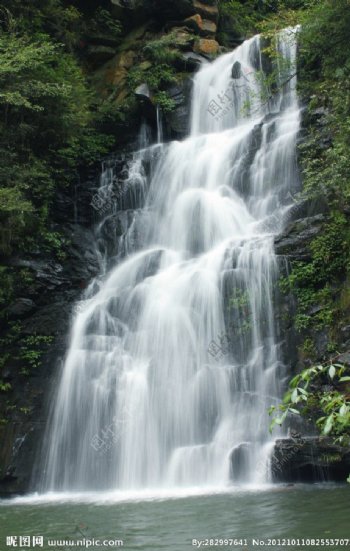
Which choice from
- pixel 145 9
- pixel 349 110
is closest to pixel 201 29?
pixel 145 9

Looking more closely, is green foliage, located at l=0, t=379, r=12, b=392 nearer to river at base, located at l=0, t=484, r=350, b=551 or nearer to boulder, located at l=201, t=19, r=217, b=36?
river at base, located at l=0, t=484, r=350, b=551

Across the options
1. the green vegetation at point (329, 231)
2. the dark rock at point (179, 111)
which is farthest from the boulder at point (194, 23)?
the green vegetation at point (329, 231)

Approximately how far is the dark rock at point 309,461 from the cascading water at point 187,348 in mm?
337

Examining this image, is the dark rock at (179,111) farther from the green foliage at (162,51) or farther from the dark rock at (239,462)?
the dark rock at (239,462)

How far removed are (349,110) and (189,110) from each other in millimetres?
9471

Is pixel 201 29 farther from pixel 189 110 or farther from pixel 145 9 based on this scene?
Answer: pixel 189 110

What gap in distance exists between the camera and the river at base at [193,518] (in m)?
6.10

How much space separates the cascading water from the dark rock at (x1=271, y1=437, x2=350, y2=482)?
0.34 m

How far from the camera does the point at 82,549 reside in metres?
6.07

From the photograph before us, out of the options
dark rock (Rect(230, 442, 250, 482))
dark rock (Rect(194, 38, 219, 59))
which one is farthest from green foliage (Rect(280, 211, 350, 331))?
dark rock (Rect(194, 38, 219, 59))

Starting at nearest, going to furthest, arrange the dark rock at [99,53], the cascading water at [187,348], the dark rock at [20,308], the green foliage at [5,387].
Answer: the cascading water at [187,348] → the green foliage at [5,387] → the dark rock at [20,308] → the dark rock at [99,53]

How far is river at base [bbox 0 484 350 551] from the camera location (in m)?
6.10

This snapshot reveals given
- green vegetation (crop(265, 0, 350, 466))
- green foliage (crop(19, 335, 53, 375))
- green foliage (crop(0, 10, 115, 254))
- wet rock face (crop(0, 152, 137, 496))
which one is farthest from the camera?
green foliage (crop(0, 10, 115, 254))

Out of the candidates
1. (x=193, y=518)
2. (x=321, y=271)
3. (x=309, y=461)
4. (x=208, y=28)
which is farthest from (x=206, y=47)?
(x=193, y=518)
